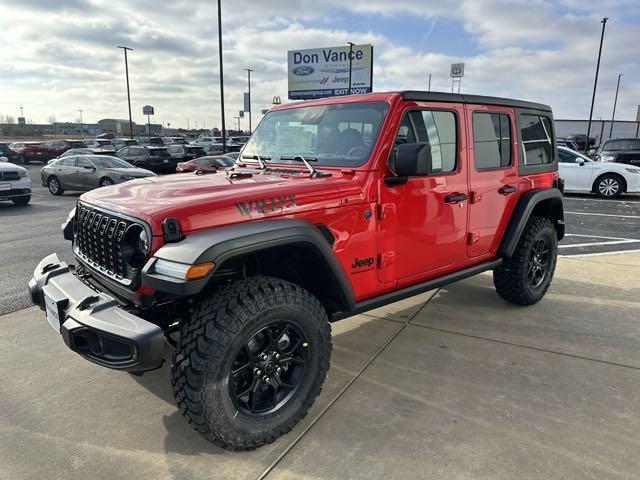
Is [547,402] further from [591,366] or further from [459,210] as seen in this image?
[459,210]

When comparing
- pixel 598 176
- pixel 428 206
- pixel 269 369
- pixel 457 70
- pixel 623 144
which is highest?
pixel 457 70

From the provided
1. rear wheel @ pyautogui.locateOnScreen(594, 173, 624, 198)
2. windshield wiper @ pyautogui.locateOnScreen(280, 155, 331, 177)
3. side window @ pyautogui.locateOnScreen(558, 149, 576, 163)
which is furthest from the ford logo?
windshield wiper @ pyautogui.locateOnScreen(280, 155, 331, 177)

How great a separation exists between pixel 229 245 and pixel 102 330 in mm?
709

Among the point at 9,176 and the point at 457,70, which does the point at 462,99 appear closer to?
the point at 9,176

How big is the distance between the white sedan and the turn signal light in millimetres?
13284

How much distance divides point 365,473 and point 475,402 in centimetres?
100

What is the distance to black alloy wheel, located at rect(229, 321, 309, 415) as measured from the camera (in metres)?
2.50

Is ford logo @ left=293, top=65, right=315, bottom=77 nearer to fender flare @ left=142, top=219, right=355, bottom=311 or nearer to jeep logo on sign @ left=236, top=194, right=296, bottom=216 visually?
jeep logo on sign @ left=236, top=194, right=296, bottom=216

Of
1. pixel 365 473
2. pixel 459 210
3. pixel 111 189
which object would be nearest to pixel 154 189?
pixel 111 189

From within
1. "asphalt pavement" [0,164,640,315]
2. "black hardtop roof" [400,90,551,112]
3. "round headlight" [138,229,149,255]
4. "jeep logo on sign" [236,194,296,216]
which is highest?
"black hardtop roof" [400,90,551,112]

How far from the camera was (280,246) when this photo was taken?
2.50 m

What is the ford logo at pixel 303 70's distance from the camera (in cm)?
3600

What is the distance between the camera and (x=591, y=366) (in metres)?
3.42

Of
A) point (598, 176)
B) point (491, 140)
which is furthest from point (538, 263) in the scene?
point (598, 176)
